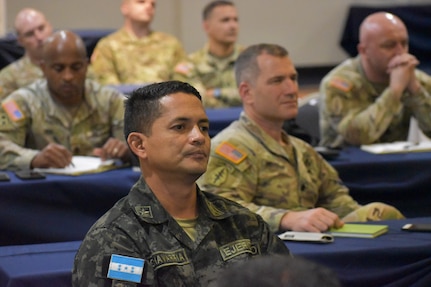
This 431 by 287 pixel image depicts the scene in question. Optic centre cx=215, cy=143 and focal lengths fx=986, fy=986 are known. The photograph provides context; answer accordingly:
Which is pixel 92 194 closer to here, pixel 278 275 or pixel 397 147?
pixel 397 147

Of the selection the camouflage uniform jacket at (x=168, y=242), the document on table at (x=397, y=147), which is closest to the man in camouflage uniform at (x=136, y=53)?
the document on table at (x=397, y=147)

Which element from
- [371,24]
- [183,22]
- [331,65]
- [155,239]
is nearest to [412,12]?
[331,65]

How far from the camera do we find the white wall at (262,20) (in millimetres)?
8953

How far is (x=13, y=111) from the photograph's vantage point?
4.57m

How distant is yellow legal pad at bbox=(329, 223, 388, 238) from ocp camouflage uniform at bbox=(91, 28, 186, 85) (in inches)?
149

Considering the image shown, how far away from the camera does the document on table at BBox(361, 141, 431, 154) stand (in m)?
4.62

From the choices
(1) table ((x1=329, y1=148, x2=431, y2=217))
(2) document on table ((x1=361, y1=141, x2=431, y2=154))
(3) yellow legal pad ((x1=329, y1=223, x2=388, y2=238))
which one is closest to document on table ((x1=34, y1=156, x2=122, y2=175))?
(1) table ((x1=329, y1=148, x2=431, y2=217))

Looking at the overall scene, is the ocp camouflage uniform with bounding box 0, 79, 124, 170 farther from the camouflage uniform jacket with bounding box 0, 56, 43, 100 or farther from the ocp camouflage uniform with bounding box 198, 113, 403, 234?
the camouflage uniform jacket with bounding box 0, 56, 43, 100

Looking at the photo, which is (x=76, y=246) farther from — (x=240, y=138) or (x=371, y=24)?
(x=371, y=24)

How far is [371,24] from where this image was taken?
5062 mm

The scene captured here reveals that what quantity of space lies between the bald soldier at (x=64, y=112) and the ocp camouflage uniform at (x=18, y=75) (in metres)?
1.52

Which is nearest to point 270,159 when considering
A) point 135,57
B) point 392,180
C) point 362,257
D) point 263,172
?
point 263,172

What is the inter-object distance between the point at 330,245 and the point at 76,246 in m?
0.79

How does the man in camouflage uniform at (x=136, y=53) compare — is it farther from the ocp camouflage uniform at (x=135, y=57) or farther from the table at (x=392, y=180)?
the table at (x=392, y=180)
